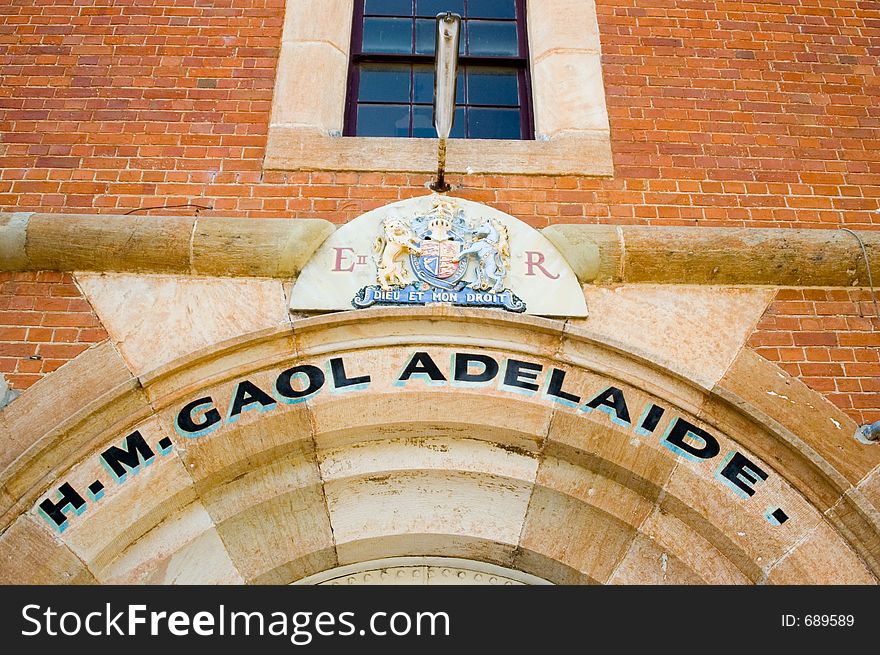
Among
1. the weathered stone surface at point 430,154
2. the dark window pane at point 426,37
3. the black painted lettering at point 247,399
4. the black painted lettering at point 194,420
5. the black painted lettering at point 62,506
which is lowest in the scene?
the black painted lettering at point 62,506

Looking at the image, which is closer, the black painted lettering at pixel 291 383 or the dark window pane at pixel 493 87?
the black painted lettering at pixel 291 383

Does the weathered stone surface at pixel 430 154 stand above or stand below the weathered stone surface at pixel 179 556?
above

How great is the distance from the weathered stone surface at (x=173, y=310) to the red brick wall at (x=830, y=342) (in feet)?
8.09

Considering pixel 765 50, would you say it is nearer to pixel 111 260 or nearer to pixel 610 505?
pixel 610 505

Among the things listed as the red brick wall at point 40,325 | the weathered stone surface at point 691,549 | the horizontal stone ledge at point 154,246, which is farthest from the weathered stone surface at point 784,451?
the red brick wall at point 40,325

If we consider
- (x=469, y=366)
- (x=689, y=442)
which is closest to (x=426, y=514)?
(x=469, y=366)

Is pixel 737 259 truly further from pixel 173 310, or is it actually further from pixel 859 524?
pixel 173 310

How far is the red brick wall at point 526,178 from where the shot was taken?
502 cm

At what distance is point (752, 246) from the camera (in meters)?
4.76

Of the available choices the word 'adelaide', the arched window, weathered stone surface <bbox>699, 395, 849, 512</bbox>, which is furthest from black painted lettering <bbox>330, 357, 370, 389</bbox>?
the arched window

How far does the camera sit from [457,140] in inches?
206

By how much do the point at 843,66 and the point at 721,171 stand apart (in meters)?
1.31

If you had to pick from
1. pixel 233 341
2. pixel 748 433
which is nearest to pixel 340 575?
pixel 233 341

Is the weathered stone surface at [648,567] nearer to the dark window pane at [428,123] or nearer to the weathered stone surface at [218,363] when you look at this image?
the weathered stone surface at [218,363]
